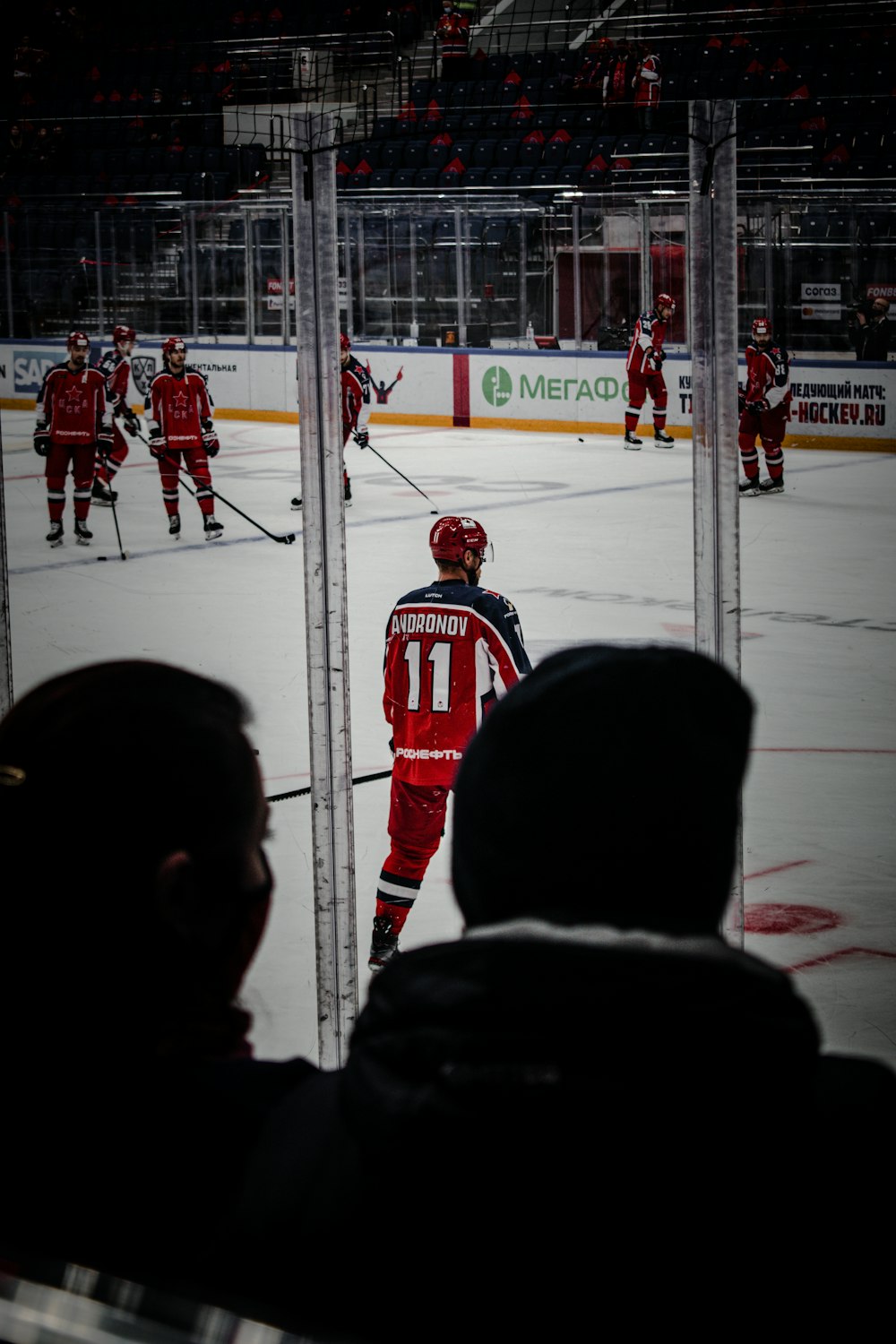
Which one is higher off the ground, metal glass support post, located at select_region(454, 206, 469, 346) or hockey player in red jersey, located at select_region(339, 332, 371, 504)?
metal glass support post, located at select_region(454, 206, 469, 346)

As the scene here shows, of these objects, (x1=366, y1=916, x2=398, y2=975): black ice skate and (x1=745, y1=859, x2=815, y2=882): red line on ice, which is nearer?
(x1=366, y1=916, x2=398, y2=975): black ice skate

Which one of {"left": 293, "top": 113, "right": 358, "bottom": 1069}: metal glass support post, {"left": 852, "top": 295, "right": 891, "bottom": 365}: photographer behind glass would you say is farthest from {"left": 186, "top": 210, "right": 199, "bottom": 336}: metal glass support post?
{"left": 293, "top": 113, "right": 358, "bottom": 1069}: metal glass support post

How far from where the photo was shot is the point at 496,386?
18297 mm

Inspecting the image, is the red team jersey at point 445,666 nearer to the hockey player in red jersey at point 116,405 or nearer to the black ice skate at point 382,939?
the black ice skate at point 382,939

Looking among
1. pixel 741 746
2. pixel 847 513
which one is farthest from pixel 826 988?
pixel 847 513

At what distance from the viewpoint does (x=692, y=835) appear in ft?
3.03

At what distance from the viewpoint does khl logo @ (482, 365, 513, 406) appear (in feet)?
59.8

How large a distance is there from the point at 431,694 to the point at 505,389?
1453 cm

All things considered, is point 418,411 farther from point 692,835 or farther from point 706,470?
point 692,835

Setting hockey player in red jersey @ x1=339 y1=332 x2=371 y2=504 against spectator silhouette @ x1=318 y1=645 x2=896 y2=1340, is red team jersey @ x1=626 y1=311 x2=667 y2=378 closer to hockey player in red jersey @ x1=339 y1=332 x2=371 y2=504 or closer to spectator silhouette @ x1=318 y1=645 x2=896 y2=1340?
hockey player in red jersey @ x1=339 y1=332 x2=371 y2=504

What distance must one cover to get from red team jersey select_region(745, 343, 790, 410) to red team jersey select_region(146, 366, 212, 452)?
14.1 feet

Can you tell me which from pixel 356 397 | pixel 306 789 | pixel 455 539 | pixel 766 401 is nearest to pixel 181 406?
pixel 356 397

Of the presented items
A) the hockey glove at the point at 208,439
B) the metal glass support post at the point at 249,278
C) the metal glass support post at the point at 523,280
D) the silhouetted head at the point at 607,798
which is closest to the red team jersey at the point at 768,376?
the hockey glove at the point at 208,439

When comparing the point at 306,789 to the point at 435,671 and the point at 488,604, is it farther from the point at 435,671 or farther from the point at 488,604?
the point at 488,604
